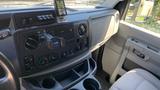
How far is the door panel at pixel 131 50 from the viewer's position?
212 cm

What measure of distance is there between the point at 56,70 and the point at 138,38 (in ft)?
3.65

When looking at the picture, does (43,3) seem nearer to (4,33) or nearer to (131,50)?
(4,33)

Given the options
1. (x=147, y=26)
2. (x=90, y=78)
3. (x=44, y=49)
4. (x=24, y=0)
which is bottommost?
(x=90, y=78)

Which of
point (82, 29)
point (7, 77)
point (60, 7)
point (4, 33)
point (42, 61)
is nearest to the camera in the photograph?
point (7, 77)

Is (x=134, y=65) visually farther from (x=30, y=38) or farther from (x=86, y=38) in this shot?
(x=30, y=38)

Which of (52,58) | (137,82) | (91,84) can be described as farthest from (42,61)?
(137,82)

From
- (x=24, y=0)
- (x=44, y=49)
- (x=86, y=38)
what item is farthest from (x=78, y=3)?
(x=44, y=49)

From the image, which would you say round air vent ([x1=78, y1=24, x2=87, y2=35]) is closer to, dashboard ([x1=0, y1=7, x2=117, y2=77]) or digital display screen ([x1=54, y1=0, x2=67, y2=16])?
dashboard ([x1=0, y1=7, x2=117, y2=77])

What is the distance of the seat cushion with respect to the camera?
169 cm

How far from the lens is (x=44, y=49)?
142 cm

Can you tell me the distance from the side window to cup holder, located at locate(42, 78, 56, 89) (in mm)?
1225

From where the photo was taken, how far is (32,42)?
4.38ft

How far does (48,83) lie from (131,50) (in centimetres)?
113

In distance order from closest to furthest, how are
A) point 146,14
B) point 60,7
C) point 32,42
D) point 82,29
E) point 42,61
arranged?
point 32,42 < point 42,61 < point 60,7 < point 82,29 < point 146,14
